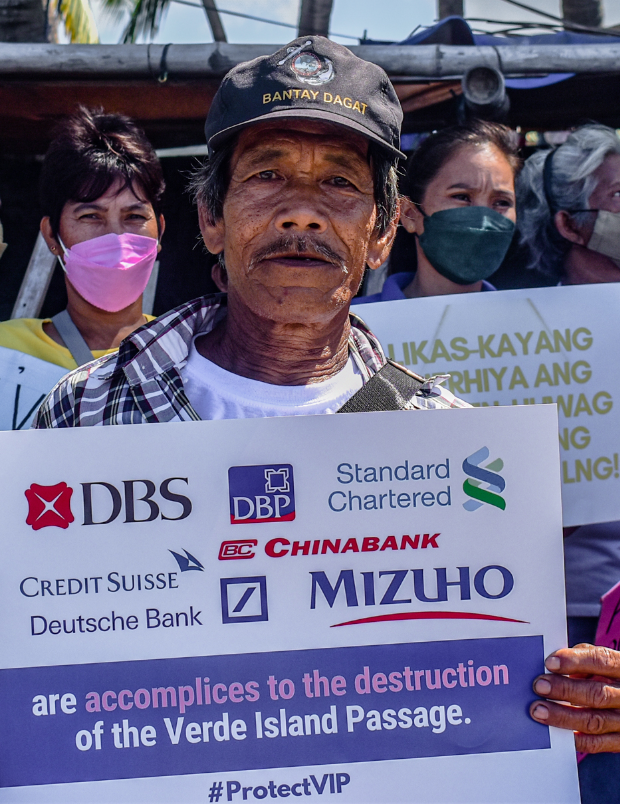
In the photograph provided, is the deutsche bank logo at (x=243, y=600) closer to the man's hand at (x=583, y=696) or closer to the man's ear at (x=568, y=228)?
the man's hand at (x=583, y=696)

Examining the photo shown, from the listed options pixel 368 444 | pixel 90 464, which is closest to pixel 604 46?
pixel 368 444

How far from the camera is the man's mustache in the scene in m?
1.79

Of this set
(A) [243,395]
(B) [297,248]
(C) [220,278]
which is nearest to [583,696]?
(A) [243,395]

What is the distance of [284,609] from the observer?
5.15 ft

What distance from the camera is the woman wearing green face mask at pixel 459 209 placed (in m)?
3.19

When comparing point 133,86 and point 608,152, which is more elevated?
point 133,86

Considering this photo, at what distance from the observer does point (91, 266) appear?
302 cm

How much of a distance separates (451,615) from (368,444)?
40 centimetres

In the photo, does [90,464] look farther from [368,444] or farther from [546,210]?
[546,210]

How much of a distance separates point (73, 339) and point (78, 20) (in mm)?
8633

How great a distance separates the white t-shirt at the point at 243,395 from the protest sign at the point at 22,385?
2.74ft

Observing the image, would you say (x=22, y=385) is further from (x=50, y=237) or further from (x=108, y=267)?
(x=50, y=237)

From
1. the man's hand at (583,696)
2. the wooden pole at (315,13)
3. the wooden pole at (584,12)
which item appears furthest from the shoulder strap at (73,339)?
the wooden pole at (584,12)

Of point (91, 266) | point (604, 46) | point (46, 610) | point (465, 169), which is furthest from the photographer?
point (604, 46)
